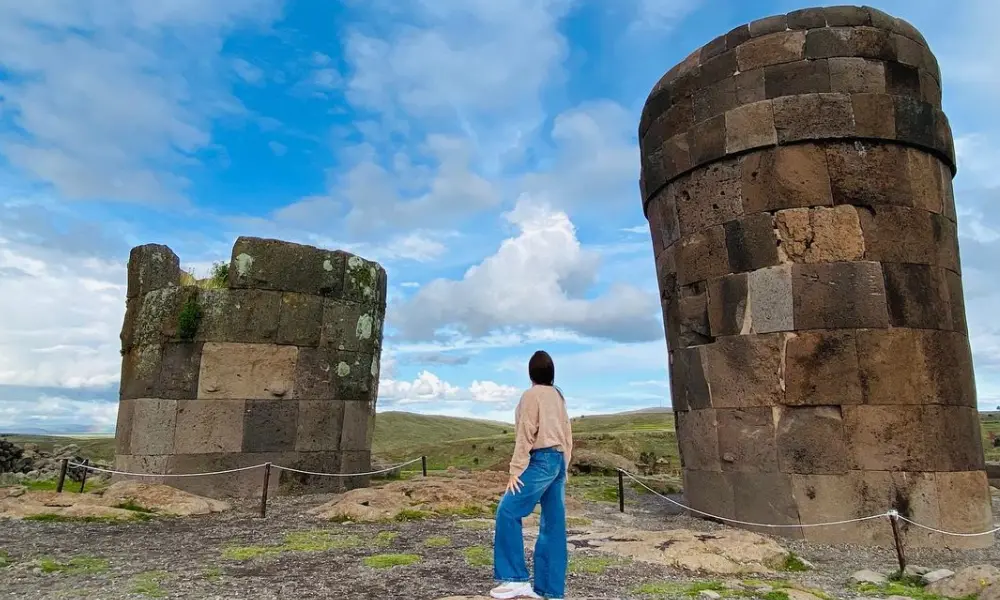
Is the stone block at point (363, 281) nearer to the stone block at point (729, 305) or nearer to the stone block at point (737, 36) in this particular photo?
the stone block at point (729, 305)

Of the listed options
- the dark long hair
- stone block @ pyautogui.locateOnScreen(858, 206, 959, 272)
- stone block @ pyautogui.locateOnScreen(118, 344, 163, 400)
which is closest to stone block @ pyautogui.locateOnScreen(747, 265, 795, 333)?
stone block @ pyautogui.locateOnScreen(858, 206, 959, 272)

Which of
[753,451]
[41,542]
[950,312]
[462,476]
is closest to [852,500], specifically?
[753,451]

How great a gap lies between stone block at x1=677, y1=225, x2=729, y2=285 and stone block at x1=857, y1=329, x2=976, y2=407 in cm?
Result: 176

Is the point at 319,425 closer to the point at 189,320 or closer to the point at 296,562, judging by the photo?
the point at 189,320

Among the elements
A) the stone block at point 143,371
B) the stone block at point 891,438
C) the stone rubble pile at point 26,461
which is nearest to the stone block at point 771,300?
the stone block at point 891,438

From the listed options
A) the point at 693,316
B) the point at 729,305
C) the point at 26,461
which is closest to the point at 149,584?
the point at 693,316

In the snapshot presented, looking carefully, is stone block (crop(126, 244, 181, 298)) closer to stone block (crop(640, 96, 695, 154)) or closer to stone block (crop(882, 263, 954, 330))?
stone block (crop(640, 96, 695, 154))

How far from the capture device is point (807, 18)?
25.9 feet

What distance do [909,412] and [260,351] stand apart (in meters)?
8.91

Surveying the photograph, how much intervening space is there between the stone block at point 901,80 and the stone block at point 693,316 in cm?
324

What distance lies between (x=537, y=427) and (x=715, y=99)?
579 cm

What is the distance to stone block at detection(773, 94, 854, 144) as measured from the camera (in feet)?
24.8

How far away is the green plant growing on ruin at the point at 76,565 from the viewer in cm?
513

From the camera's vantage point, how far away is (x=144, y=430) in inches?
386
